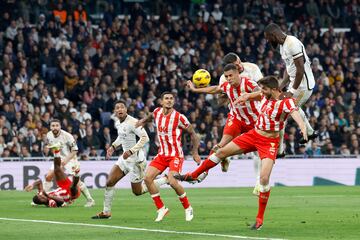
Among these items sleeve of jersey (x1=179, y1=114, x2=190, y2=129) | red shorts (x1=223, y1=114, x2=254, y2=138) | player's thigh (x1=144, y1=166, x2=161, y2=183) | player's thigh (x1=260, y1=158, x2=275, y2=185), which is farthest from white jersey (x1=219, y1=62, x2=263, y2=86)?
player's thigh (x1=260, y1=158, x2=275, y2=185)

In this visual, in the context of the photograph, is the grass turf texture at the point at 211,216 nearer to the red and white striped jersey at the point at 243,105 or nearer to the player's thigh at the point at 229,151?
the player's thigh at the point at 229,151

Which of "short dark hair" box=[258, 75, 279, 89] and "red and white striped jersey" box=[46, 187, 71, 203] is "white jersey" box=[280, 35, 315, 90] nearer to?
"short dark hair" box=[258, 75, 279, 89]

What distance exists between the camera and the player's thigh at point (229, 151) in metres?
17.3

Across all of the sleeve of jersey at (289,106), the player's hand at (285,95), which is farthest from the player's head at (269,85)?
the sleeve of jersey at (289,106)

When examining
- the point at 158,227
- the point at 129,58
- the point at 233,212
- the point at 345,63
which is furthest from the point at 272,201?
the point at 345,63

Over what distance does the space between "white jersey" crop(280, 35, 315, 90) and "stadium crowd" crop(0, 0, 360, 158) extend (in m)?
14.7

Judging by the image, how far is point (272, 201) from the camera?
24.4 m

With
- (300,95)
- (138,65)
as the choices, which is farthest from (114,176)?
(138,65)

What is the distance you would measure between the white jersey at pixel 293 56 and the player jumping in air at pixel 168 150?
229 centimetres

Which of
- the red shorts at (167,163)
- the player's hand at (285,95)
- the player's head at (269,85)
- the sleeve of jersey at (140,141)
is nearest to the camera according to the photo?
the player's head at (269,85)

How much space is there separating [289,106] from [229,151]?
142 centimetres

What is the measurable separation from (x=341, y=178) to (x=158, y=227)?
18.6 m

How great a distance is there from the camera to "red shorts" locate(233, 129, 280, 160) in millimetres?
16672

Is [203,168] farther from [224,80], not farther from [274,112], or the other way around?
[224,80]
